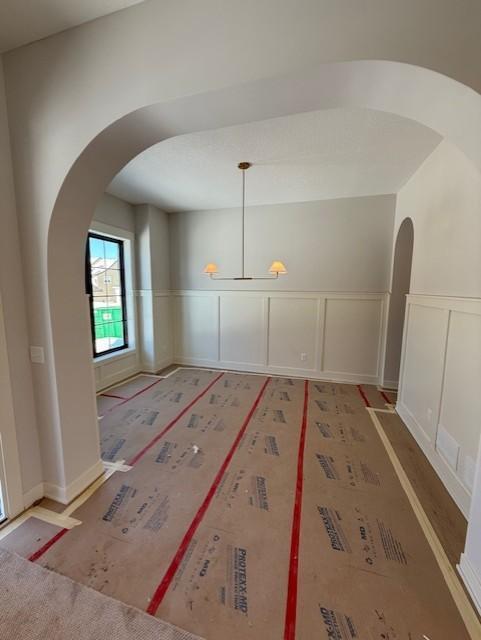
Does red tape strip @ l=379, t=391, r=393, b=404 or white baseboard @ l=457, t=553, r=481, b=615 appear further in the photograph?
red tape strip @ l=379, t=391, r=393, b=404

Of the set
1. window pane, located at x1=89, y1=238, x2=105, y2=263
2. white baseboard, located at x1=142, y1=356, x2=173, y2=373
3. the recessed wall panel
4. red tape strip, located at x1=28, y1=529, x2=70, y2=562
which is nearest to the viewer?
red tape strip, located at x1=28, y1=529, x2=70, y2=562

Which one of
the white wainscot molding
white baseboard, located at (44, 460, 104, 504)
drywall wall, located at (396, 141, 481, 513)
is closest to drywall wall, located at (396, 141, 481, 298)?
drywall wall, located at (396, 141, 481, 513)

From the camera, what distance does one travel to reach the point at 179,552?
152 centimetres

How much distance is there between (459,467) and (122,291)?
4.66 metres

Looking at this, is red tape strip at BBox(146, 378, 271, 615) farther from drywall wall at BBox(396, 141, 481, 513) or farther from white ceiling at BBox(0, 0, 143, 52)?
white ceiling at BBox(0, 0, 143, 52)

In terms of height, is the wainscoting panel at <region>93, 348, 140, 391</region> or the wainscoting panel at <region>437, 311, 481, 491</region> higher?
the wainscoting panel at <region>437, 311, 481, 491</region>

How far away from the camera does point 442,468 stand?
6.98 ft

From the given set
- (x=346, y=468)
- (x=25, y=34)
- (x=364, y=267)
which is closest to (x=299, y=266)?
(x=364, y=267)

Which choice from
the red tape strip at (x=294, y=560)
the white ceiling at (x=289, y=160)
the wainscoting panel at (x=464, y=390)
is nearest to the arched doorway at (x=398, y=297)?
the white ceiling at (x=289, y=160)

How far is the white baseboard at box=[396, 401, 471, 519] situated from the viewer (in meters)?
1.83

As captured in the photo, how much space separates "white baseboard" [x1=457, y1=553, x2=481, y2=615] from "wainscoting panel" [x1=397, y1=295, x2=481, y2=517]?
493 millimetres

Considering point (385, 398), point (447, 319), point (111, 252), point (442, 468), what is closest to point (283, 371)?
point (385, 398)

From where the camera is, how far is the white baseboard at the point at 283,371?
13.6 feet

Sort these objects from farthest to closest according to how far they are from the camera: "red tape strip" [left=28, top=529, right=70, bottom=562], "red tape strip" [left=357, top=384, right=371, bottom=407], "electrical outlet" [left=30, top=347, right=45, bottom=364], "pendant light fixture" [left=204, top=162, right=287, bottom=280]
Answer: "red tape strip" [left=357, top=384, right=371, bottom=407] → "pendant light fixture" [left=204, top=162, right=287, bottom=280] → "electrical outlet" [left=30, top=347, right=45, bottom=364] → "red tape strip" [left=28, top=529, right=70, bottom=562]
